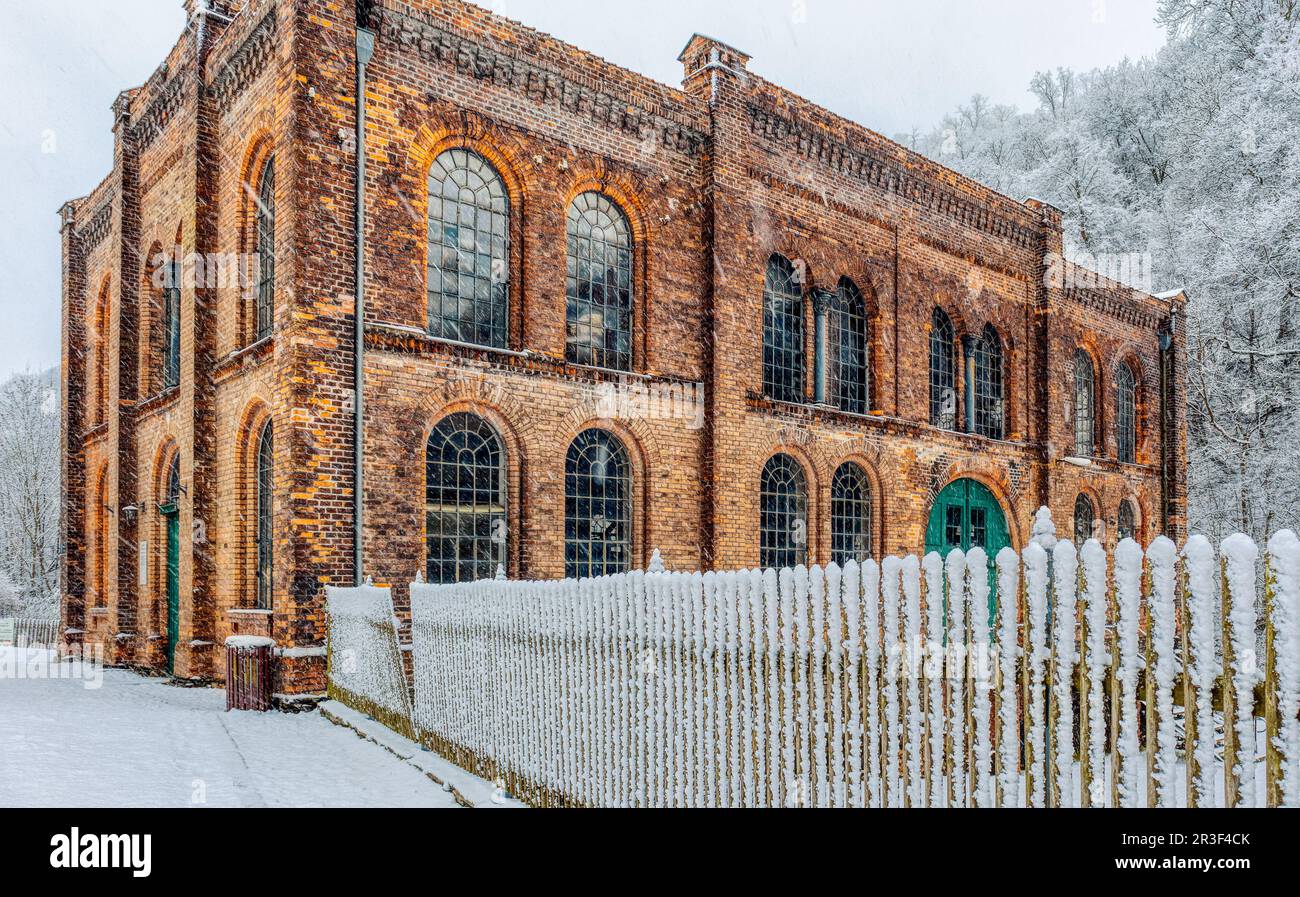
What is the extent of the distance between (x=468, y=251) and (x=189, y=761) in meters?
7.10

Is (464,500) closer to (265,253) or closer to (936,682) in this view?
(265,253)

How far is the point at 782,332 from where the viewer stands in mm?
16125

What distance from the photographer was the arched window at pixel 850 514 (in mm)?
16547

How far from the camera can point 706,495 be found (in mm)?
14281

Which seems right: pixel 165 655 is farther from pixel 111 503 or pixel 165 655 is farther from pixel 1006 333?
pixel 1006 333

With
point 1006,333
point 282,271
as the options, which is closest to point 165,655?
point 282,271

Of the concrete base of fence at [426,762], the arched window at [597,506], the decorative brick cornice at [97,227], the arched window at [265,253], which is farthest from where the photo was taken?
the decorative brick cornice at [97,227]

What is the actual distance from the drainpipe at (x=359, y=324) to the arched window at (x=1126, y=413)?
20.1 metres

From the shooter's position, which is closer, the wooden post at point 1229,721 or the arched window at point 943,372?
the wooden post at point 1229,721

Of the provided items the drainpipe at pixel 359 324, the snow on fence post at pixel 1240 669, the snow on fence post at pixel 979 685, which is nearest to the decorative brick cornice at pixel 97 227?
the drainpipe at pixel 359 324

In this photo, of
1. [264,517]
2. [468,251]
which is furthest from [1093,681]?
[264,517]

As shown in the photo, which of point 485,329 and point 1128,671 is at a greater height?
point 485,329

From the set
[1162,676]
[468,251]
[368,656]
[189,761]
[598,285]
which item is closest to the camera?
[1162,676]

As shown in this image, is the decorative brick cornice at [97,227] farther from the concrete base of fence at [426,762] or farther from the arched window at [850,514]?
the arched window at [850,514]
